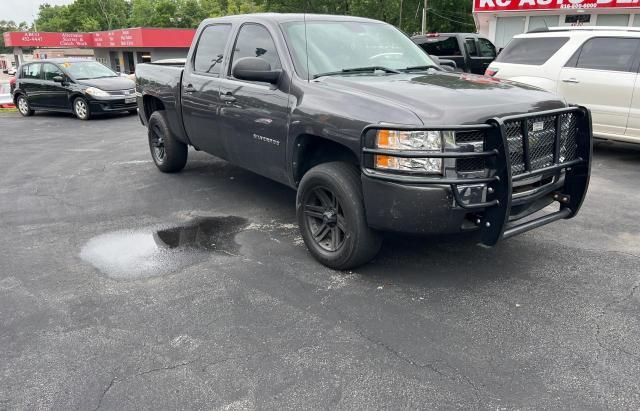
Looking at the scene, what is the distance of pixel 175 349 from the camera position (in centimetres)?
313

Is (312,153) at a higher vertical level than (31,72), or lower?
lower

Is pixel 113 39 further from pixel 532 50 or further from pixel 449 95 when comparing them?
pixel 449 95

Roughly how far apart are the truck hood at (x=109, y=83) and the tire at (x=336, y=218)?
1166 cm

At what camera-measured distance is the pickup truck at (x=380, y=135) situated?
3.37 meters

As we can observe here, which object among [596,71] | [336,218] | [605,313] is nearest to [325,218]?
[336,218]

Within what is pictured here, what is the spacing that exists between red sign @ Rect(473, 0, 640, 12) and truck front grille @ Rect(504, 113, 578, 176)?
1846 cm

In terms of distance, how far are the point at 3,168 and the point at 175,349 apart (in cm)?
681

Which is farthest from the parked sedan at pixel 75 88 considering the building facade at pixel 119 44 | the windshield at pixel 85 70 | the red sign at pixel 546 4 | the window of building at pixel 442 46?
the building facade at pixel 119 44

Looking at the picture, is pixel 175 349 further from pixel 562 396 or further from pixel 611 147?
pixel 611 147

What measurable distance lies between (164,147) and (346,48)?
3430mm

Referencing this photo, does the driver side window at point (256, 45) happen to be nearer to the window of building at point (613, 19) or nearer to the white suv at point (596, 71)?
the white suv at point (596, 71)

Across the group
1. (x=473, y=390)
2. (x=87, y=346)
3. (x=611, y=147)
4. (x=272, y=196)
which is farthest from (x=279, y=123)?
(x=611, y=147)

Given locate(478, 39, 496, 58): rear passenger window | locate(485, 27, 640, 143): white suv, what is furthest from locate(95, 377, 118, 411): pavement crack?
locate(478, 39, 496, 58): rear passenger window

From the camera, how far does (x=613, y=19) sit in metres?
19.9
